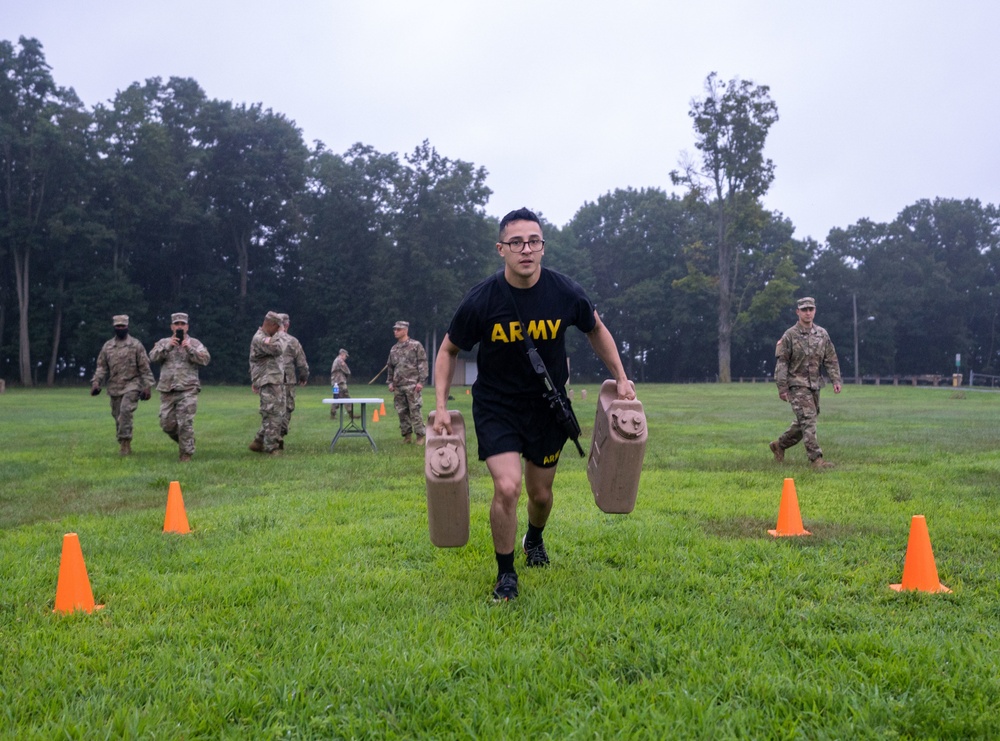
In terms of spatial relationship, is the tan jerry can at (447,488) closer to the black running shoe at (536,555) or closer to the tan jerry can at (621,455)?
the tan jerry can at (621,455)

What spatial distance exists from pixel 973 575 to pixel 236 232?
61444 millimetres

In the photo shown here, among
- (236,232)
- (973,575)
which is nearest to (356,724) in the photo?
(973,575)

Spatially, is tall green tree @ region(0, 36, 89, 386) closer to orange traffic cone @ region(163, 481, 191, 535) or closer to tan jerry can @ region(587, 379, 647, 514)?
orange traffic cone @ region(163, 481, 191, 535)

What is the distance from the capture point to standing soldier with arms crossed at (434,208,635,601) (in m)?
4.95

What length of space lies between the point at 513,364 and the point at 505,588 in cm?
132

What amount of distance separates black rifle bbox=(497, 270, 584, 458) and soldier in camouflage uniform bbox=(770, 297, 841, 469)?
7122mm

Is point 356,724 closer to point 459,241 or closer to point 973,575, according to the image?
point 973,575

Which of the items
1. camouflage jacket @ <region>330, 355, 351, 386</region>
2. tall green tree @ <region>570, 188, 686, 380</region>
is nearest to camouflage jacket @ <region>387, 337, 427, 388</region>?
camouflage jacket @ <region>330, 355, 351, 386</region>

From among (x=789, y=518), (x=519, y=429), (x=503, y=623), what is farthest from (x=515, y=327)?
(x=789, y=518)

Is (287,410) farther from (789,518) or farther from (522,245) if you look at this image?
(522,245)

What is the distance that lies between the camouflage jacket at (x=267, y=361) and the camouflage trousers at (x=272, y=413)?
110mm

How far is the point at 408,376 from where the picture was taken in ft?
49.8

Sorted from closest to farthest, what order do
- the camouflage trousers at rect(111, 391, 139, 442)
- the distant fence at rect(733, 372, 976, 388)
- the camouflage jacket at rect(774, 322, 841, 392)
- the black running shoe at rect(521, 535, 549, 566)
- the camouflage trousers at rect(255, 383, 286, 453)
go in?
the black running shoe at rect(521, 535, 549, 566) → the camouflage jacket at rect(774, 322, 841, 392) → the camouflage trousers at rect(255, 383, 286, 453) → the camouflage trousers at rect(111, 391, 139, 442) → the distant fence at rect(733, 372, 976, 388)

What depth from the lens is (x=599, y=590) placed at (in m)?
5.05
